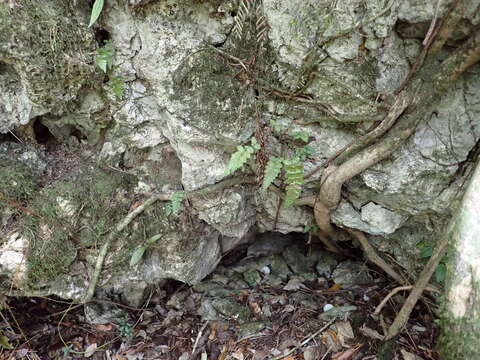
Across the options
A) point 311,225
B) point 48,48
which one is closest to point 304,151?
point 311,225

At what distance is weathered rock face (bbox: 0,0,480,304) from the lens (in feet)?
8.12

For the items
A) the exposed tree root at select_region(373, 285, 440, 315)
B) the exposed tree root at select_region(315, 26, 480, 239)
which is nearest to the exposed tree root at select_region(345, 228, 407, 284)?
the exposed tree root at select_region(373, 285, 440, 315)

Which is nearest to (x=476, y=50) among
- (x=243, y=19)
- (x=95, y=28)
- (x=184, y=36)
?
(x=243, y=19)

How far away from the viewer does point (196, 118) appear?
2.82 metres

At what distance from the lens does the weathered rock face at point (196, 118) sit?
8.12ft

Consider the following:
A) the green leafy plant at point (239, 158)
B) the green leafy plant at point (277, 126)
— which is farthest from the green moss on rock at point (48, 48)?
the green leafy plant at point (277, 126)

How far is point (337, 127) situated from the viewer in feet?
9.23

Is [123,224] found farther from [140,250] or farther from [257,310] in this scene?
[257,310]

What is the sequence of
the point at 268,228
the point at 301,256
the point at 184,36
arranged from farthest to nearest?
the point at 301,256 → the point at 268,228 → the point at 184,36

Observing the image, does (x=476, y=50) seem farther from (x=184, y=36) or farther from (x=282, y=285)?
(x=282, y=285)

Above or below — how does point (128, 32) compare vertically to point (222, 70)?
above

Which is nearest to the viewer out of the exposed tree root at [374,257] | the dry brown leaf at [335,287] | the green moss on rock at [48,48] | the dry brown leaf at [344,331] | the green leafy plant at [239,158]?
the green moss on rock at [48,48]

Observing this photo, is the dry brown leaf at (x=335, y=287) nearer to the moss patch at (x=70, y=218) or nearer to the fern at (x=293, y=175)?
the fern at (x=293, y=175)

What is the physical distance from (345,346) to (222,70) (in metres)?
2.48
